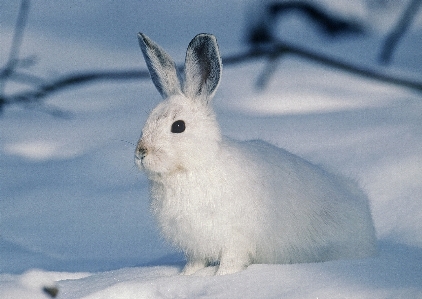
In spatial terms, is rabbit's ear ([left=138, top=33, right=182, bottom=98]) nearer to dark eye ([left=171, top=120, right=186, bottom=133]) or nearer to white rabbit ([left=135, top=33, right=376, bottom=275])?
white rabbit ([left=135, top=33, right=376, bottom=275])

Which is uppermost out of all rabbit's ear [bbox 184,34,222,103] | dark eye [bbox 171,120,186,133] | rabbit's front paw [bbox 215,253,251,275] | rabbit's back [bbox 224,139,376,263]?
rabbit's ear [bbox 184,34,222,103]

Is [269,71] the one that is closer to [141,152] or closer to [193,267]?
[141,152]

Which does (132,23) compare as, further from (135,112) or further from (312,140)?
(312,140)

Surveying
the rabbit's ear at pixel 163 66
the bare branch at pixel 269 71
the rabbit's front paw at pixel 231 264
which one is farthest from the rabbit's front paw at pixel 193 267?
the bare branch at pixel 269 71

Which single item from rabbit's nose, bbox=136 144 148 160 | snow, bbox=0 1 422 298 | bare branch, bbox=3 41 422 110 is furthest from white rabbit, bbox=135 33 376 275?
bare branch, bbox=3 41 422 110

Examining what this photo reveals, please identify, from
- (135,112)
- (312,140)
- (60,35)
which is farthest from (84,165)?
(60,35)

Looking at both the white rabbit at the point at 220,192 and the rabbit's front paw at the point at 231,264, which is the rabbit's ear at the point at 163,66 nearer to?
the white rabbit at the point at 220,192


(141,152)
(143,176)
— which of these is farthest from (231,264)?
(143,176)

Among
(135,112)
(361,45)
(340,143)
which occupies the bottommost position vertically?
(340,143)
